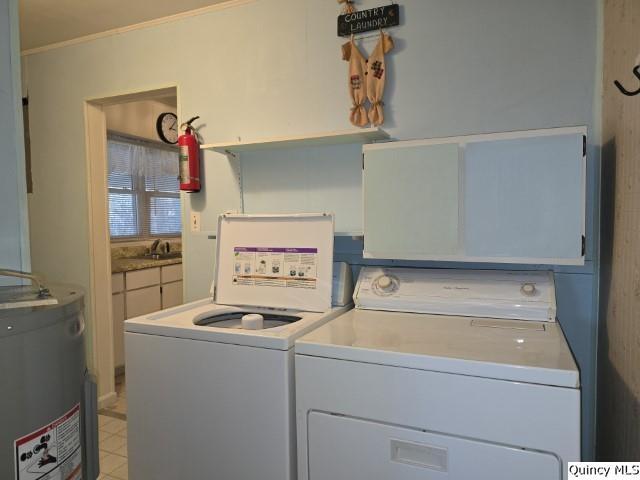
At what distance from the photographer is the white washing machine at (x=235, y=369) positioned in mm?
1472

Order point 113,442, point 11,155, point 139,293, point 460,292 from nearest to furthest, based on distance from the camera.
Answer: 1. point 11,155
2. point 460,292
3. point 113,442
4. point 139,293

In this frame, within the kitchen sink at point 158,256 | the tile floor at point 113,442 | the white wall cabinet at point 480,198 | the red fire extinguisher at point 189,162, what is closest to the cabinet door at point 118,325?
the tile floor at point 113,442

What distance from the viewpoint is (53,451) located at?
837 mm

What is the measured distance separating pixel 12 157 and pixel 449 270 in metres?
1.57

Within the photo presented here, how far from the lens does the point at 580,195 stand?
1.52 metres

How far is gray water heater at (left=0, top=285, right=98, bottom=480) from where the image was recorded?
2.50 ft

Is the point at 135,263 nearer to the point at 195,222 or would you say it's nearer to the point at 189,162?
the point at 195,222

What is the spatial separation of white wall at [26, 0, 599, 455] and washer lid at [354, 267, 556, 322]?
0.25 metres

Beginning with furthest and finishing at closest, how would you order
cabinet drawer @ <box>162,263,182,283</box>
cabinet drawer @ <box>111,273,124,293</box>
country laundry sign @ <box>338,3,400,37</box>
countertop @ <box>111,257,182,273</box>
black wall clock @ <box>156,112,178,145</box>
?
1. cabinet drawer @ <box>162,263,182,283</box>
2. black wall clock @ <box>156,112,178,145</box>
3. countertop @ <box>111,257,182,273</box>
4. cabinet drawer @ <box>111,273,124,293</box>
5. country laundry sign @ <box>338,3,400,37</box>

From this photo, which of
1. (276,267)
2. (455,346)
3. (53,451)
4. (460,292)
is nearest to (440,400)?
(455,346)

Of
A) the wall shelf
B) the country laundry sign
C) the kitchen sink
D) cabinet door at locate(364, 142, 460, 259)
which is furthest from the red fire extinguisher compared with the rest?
the kitchen sink

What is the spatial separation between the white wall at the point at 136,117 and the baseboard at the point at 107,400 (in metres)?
2.33

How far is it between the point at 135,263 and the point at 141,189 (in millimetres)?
1094

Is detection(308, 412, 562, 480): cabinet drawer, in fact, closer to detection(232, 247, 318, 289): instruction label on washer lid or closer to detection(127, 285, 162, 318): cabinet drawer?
detection(232, 247, 318, 289): instruction label on washer lid
